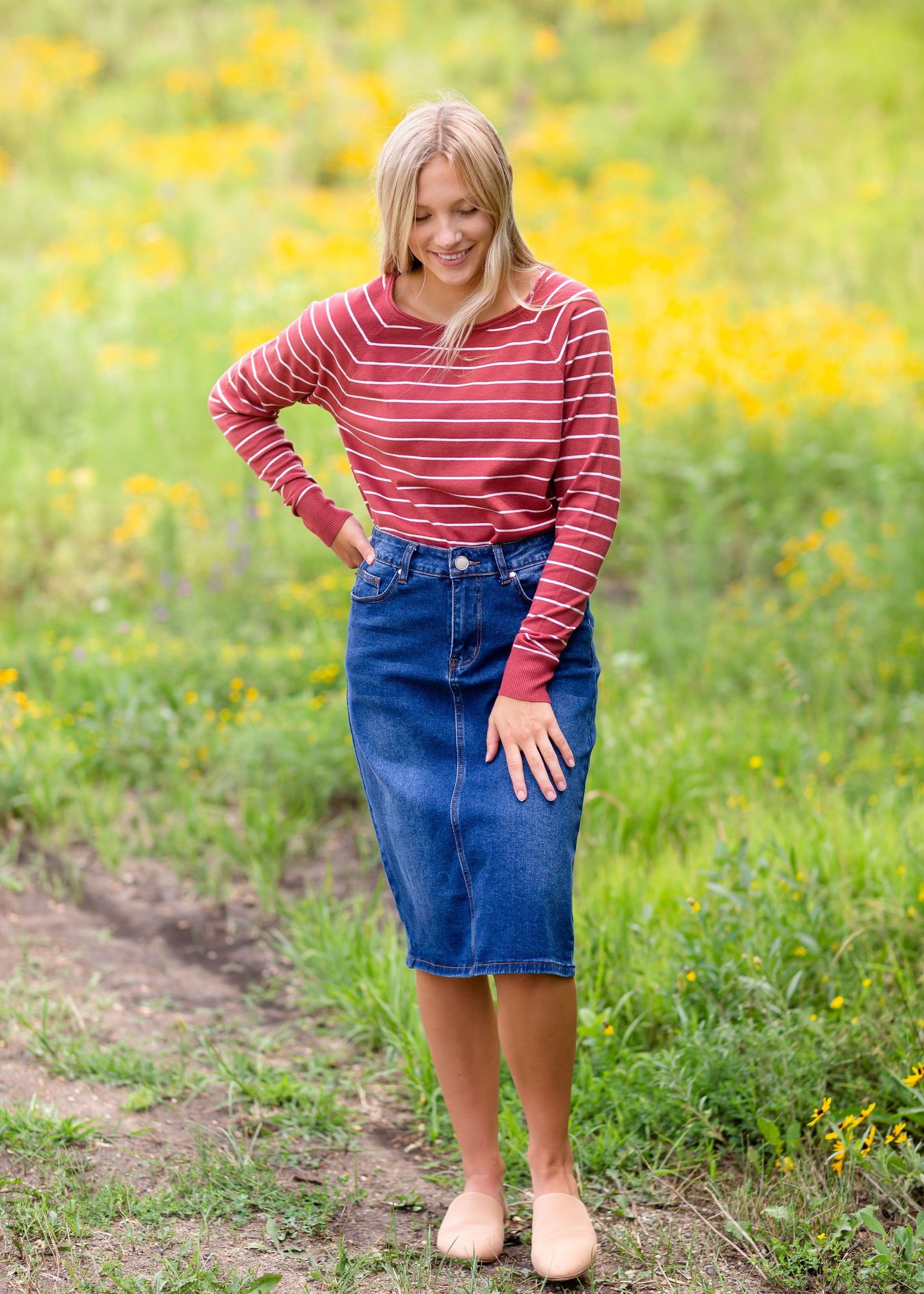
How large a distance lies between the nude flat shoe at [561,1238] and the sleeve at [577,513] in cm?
91

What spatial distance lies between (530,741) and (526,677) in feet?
0.35

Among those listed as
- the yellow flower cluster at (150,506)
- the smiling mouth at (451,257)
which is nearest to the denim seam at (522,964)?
the smiling mouth at (451,257)

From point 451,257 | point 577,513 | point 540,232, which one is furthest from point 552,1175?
point 540,232

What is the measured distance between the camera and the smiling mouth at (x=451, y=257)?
6.48 ft

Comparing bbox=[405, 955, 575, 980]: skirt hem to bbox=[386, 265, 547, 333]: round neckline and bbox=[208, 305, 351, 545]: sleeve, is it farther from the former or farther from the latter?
bbox=[386, 265, 547, 333]: round neckline

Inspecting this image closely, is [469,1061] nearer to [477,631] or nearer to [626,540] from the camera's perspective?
[477,631]

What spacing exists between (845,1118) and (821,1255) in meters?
0.24

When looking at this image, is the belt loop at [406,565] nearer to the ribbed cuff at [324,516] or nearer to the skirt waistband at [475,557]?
the skirt waistband at [475,557]

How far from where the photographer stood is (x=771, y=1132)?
2.37m

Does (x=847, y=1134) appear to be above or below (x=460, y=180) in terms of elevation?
below

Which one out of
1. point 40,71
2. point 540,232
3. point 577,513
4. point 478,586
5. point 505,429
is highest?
point 40,71

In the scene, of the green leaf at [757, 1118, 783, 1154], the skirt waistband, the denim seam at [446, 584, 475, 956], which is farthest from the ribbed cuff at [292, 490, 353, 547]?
the green leaf at [757, 1118, 783, 1154]

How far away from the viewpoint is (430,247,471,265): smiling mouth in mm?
1977

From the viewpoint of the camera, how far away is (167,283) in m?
7.57
